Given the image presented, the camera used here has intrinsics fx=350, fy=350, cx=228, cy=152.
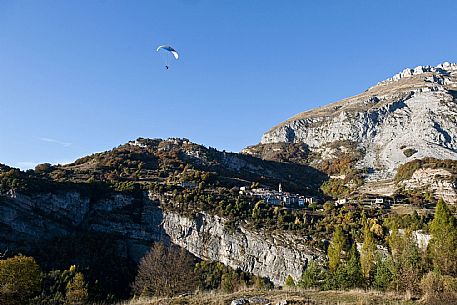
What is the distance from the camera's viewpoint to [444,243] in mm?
29812

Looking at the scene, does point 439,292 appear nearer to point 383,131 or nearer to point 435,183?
point 435,183

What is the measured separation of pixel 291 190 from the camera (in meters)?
90.9

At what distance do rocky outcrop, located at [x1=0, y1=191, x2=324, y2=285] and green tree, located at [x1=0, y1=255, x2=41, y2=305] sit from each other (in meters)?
24.2

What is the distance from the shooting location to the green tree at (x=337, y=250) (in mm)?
43166

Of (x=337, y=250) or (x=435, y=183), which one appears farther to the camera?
(x=435, y=183)

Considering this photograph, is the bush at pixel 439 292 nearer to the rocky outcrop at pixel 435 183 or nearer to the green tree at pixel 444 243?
the green tree at pixel 444 243

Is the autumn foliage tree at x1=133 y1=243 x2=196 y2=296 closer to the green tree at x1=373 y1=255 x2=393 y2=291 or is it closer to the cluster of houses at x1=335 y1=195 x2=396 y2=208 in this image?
the green tree at x1=373 y1=255 x2=393 y2=291

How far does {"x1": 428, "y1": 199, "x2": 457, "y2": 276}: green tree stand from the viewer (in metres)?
27.6

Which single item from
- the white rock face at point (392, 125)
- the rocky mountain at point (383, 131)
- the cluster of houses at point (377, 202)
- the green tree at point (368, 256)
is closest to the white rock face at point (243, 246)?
the green tree at point (368, 256)

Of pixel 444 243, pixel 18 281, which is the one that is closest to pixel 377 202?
pixel 444 243

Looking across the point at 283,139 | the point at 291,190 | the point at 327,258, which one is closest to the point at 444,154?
the point at 291,190

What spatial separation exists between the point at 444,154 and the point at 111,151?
9635 centimetres

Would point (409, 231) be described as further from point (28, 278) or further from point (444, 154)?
point (444, 154)

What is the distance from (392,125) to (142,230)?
4114 inches
